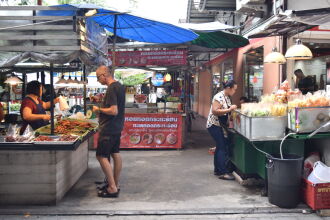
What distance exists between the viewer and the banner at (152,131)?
977 centimetres

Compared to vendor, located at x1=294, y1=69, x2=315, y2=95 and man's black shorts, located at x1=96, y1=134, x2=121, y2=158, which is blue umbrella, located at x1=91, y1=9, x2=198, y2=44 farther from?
vendor, located at x1=294, y1=69, x2=315, y2=95

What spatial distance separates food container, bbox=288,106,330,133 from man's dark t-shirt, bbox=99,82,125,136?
2617mm

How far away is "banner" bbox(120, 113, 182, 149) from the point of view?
977 cm

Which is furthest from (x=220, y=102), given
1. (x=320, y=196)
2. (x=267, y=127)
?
(x=320, y=196)

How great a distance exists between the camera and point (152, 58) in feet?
36.1

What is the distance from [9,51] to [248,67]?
28.7ft

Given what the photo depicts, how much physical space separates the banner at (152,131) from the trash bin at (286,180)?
15.9 feet

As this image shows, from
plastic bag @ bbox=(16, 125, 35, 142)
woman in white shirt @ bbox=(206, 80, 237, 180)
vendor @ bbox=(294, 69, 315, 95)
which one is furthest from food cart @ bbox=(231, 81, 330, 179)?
plastic bag @ bbox=(16, 125, 35, 142)

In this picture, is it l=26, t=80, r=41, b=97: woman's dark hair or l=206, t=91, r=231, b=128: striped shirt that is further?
l=206, t=91, r=231, b=128: striped shirt

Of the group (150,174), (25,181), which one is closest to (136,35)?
(150,174)

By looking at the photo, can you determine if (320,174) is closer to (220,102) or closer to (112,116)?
(220,102)

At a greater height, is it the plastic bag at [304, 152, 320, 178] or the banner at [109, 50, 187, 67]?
the banner at [109, 50, 187, 67]

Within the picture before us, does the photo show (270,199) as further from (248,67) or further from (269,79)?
(248,67)

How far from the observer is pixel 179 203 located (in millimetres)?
5355
